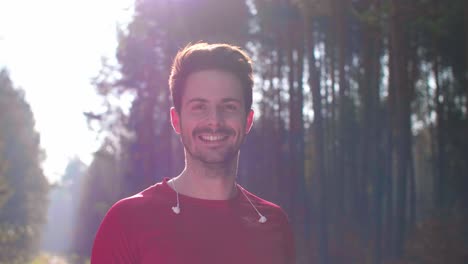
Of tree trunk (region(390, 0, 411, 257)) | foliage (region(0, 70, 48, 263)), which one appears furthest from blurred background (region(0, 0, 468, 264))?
foliage (region(0, 70, 48, 263))

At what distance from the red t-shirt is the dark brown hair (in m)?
0.58

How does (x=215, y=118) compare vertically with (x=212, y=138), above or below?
above

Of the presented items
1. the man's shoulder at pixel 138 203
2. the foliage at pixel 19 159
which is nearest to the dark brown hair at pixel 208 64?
the man's shoulder at pixel 138 203

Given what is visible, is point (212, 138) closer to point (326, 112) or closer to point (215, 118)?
point (215, 118)

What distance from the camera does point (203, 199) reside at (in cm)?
369

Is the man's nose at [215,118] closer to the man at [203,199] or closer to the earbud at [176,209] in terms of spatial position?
the man at [203,199]

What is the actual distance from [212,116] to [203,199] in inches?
19.0

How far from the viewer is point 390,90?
75.7ft

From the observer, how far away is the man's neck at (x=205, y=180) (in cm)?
369

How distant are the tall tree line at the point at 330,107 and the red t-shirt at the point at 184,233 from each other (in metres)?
16.4

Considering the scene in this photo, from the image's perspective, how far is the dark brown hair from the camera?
3.71 metres

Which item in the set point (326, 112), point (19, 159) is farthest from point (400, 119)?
point (19, 159)

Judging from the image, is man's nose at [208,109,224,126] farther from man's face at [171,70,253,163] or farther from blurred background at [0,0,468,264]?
blurred background at [0,0,468,264]

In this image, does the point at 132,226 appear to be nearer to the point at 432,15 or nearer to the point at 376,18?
the point at 376,18
